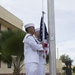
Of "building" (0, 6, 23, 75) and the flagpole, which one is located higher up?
"building" (0, 6, 23, 75)

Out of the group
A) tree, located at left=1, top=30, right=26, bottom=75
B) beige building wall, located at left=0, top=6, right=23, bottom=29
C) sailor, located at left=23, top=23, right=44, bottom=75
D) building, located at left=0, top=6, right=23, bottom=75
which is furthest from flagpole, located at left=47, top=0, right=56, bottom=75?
beige building wall, located at left=0, top=6, right=23, bottom=29

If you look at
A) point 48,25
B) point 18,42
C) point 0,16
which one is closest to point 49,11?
point 48,25

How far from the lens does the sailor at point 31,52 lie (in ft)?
18.2

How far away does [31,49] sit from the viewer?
18.7ft

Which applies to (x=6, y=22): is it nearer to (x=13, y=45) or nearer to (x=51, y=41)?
(x=13, y=45)

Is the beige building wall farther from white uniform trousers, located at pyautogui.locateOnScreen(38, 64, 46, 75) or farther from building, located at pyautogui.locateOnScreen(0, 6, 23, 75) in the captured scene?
white uniform trousers, located at pyautogui.locateOnScreen(38, 64, 46, 75)

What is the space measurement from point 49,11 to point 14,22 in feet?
79.6

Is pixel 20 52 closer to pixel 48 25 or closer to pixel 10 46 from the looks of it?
pixel 10 46

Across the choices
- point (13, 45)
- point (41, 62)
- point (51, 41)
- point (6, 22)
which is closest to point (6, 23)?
point (6, 22)

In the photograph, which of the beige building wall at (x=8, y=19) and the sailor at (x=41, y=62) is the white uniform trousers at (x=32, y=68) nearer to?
the sailor at (x=41, y=62)

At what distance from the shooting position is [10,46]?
1859 cm

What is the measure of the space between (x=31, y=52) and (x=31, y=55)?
0.07 meters

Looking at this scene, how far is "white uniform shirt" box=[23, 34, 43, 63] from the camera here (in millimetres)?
5605

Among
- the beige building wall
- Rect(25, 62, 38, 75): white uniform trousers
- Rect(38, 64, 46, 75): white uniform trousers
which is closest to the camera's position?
Rect(25, 62, 38, 75): white uniform trousers
